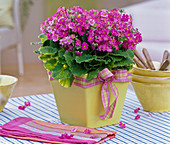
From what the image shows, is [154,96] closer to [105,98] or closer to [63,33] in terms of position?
[105,98]

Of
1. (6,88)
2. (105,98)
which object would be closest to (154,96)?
(105,98)

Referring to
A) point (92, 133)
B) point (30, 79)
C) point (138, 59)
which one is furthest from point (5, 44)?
point (92, 133)

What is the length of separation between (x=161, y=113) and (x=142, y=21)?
53.3 inches

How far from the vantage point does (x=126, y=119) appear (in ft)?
2.78

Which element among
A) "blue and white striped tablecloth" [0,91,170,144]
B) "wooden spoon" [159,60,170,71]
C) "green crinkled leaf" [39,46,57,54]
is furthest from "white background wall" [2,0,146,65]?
"green crinkled leaf" [39,46,57,54]

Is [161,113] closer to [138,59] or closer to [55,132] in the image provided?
[138,59]

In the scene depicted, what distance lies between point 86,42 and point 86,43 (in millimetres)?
21

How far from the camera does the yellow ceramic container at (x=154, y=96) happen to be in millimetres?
871

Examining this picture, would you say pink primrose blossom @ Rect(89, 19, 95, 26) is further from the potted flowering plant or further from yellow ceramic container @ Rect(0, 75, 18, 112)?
yellow ceramic container @ Rect(0, 75, 18, 112)

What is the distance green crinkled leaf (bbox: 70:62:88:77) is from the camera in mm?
718

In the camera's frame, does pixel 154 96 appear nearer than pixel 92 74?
No

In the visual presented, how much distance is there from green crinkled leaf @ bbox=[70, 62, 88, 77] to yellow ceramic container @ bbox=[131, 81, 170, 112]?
0.23 m

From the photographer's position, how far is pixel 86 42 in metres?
0.74

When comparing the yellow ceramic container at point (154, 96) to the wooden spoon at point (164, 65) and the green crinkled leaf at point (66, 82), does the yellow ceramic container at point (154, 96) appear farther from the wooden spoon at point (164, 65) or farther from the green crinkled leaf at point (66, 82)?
the green crinkled leaf at point (66, 82)
